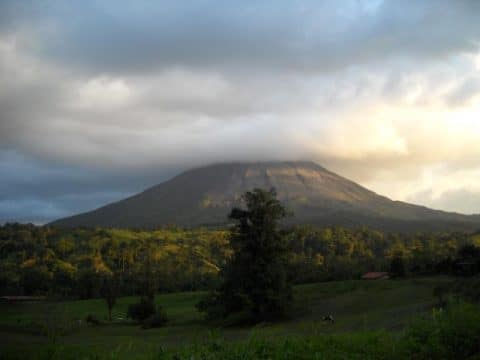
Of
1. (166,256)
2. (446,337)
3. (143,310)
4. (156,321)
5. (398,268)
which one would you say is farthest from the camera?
(166,256)

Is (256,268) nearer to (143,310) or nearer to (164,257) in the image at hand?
(143,310)

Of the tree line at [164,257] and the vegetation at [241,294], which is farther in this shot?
the tree line at [164,257]

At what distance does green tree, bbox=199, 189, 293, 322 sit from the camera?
121ft

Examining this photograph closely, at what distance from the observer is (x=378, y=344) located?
985 centimetres

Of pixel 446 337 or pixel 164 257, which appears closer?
pixel 446 337

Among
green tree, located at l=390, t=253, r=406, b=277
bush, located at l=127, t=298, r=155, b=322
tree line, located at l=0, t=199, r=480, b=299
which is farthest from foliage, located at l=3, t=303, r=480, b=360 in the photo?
green tree, located at l=390, t=253, r=406, b=277

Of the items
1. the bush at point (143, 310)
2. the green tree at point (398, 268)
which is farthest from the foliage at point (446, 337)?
the green tree at point (398, 268)

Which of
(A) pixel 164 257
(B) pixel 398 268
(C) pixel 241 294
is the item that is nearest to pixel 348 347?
(C) pixel 241 294

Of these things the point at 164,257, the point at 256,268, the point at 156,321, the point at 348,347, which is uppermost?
the point at 348,347

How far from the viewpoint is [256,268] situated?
1475 inches

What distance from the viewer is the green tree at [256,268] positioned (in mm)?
36781

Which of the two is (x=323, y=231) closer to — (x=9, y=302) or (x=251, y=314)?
(x=9, y=302)

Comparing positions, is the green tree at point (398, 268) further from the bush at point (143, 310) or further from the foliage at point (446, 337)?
the foliage at point (446, 337)

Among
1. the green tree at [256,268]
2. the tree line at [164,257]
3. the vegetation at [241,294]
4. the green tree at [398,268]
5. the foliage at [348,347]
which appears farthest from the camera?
the tree line at [164,257]
